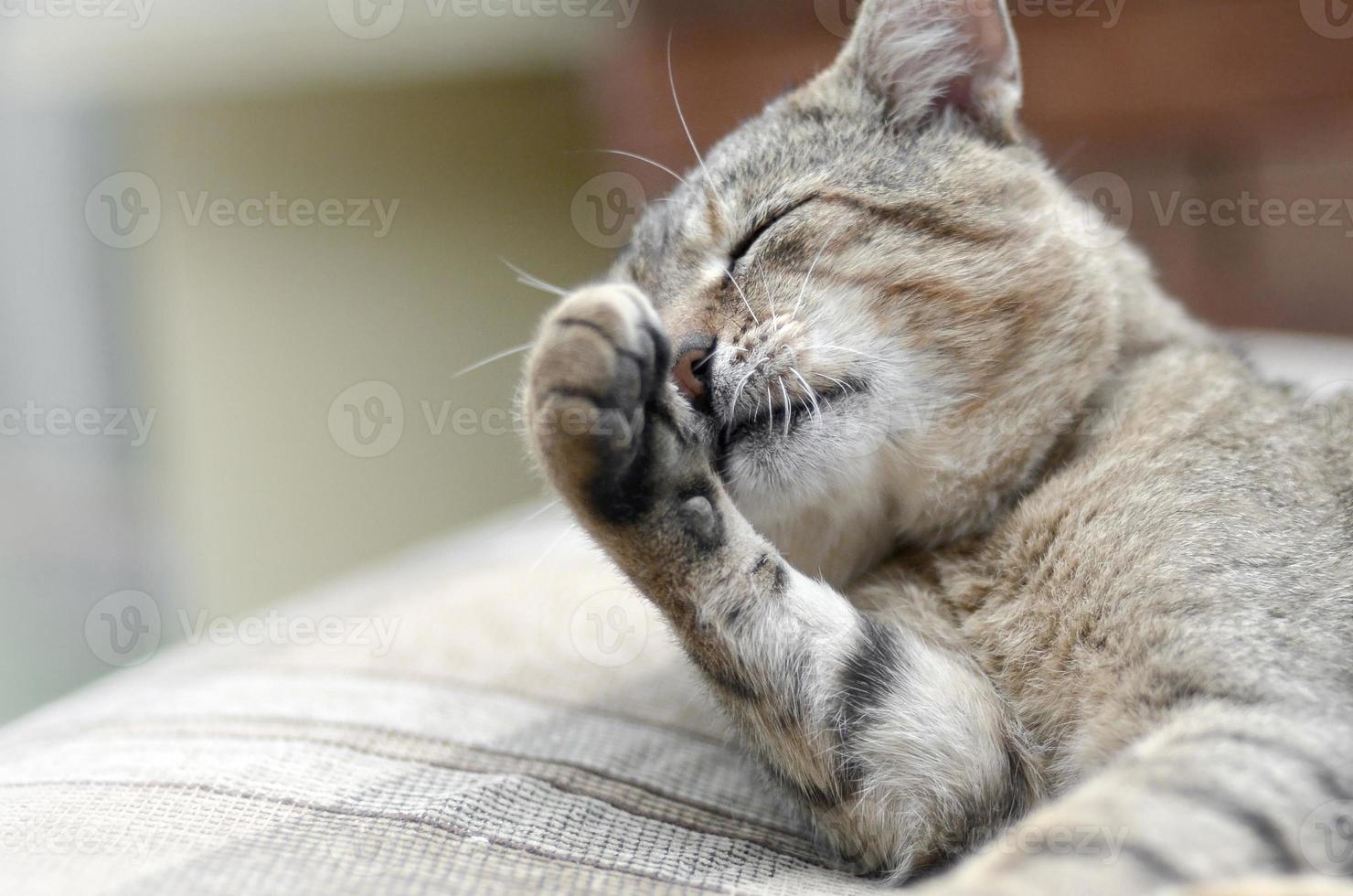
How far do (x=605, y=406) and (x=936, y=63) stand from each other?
3.04 feet

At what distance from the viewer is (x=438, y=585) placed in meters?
2.21

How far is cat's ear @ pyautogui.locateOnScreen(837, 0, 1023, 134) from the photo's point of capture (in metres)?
1.61

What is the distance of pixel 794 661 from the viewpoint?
1.21 m

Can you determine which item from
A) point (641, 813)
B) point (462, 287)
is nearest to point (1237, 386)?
point (641, 813)

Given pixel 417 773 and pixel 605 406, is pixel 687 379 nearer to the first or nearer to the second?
pixel 605 406

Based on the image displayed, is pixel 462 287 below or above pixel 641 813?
above

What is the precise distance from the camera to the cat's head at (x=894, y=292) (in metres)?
1.37

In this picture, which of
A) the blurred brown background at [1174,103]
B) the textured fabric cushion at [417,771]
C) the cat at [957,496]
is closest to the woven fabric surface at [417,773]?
the textured fabric cushion at [417,771]

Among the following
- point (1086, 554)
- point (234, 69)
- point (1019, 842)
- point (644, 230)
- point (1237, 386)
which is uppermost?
point (234, 69)

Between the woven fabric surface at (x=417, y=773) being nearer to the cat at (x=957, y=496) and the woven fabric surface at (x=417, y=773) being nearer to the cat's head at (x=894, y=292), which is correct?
the cat at (x=957, y=496)

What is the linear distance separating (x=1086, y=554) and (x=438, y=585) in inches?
53.6

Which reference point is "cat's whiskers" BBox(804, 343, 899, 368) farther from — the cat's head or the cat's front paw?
the cat's front paw

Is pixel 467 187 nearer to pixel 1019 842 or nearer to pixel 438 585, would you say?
pixel 438 585

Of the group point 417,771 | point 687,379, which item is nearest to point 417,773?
point 417,771
